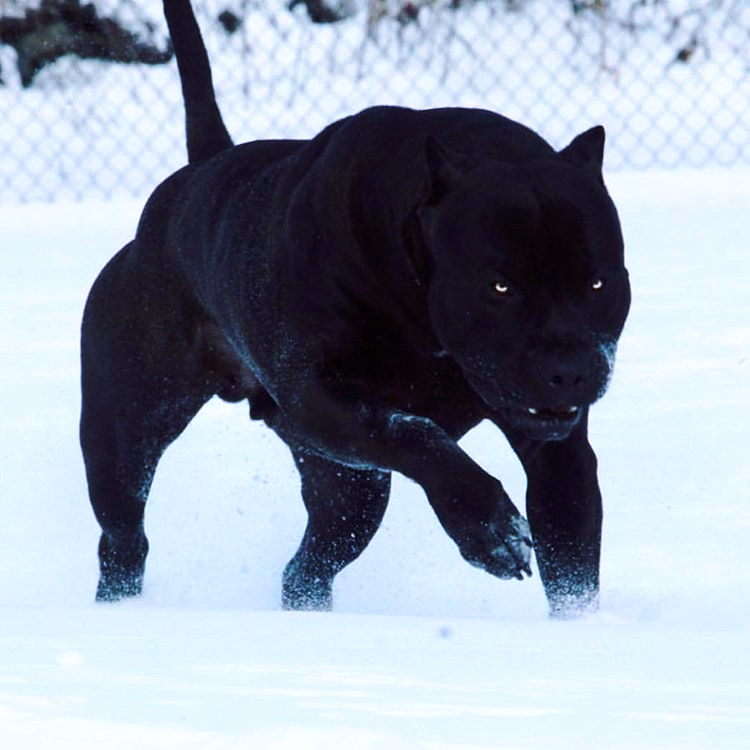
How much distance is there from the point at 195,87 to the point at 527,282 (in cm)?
130

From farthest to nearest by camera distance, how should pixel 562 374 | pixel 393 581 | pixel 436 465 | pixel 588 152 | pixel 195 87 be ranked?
pixel 393 581
pixel 195 87
pixel 588 152
pixel 436 465
pixel 562 374

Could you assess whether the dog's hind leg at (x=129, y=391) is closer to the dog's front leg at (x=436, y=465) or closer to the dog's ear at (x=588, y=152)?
the dog's front leg at (x=436, y=465)

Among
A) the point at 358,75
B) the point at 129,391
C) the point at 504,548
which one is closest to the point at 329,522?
the point at 129,391

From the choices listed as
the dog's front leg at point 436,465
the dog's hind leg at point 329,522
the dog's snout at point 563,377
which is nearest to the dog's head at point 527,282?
the dog's snout at point 563,377

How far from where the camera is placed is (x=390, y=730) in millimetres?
1779

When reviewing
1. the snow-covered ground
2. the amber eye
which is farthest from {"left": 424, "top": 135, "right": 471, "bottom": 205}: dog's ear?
the snow-covered ground

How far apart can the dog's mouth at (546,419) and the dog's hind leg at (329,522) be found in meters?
0.81

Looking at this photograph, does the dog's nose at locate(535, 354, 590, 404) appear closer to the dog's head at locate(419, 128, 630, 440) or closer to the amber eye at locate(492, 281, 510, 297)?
the dog's head at locate(419, 128, 630, 440)

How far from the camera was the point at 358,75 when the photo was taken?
893 centimetres

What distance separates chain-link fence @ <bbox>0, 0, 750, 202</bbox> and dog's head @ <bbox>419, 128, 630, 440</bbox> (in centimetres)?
523

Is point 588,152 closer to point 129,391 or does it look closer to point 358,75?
point 129,391

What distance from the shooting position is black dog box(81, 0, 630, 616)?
2.71 metres

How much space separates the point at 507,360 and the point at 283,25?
698 cm

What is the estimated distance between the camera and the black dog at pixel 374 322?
2.71 meters
